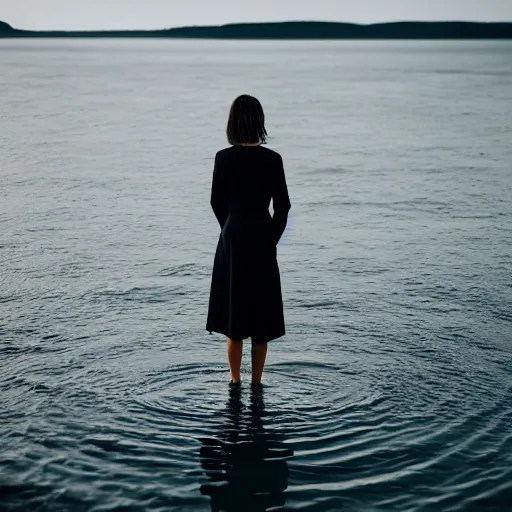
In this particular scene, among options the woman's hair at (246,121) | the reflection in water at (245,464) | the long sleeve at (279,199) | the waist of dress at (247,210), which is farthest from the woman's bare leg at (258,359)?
the woman's hair at (246,121)

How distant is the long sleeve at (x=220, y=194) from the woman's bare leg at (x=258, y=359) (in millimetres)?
755

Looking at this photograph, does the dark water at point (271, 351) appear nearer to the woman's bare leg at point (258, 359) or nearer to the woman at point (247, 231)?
the woman's bare leg at point (258, 359)

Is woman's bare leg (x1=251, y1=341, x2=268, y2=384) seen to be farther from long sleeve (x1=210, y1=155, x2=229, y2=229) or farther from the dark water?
long sleeve (x1=210, y1=155, x2=229, y2=229)

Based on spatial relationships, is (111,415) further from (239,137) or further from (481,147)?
(481,147)

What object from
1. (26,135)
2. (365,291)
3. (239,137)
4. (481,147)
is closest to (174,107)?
(26,135)

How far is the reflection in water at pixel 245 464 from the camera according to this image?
4.21 metres

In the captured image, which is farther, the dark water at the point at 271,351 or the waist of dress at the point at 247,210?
the waist of dress at the point at 247,210

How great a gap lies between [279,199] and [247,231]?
0.25 m

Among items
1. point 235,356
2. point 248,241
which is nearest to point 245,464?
point 235,356

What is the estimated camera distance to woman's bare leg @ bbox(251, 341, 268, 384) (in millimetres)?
5328

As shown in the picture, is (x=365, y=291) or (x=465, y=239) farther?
(x=465, y=239)

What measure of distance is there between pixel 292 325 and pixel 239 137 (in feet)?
7.19

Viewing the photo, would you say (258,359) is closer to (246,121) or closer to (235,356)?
(235,356)

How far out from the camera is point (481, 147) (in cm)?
1745
